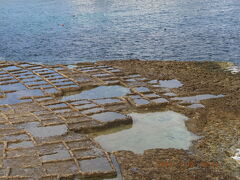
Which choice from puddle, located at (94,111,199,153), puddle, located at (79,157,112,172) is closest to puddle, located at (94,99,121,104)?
puddle, located at (94,111,199,153)

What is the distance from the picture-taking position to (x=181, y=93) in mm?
13633

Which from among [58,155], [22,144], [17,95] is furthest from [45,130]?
[17,95]

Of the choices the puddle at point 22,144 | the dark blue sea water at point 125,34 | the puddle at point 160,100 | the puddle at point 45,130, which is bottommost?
the puddle at point 22,144

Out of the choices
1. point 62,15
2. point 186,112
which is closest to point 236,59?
point 186,112

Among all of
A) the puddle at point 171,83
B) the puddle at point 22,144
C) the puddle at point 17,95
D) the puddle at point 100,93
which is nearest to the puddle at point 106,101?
the puddle at point 100,93

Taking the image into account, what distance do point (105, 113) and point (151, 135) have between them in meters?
1.98

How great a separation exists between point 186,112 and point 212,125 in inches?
48.4

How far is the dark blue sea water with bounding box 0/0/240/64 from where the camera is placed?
21094 mm

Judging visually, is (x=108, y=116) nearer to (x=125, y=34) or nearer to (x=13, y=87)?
(x=13, y=87)

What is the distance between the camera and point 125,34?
26.7 m

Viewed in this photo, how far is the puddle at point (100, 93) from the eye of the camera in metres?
13.6

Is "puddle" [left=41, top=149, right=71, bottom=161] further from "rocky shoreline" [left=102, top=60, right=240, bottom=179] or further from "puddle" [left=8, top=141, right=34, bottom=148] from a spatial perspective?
"rocky shoreline" [left=102, top=60, right=240, bottom=179]

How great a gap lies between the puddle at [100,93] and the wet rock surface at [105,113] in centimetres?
4

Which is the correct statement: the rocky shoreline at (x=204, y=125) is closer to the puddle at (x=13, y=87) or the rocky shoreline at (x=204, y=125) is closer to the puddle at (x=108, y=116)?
the puddle at (x=108, y=116)
